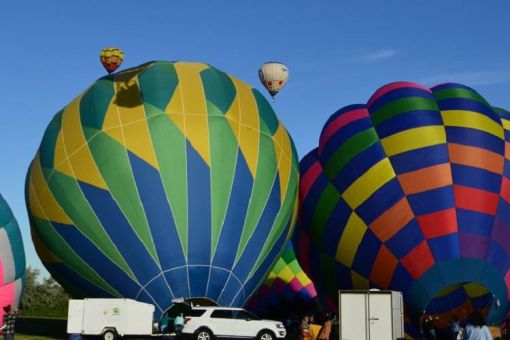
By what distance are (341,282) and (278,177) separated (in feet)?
11.4

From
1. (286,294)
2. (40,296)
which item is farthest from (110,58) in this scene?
(40,296)

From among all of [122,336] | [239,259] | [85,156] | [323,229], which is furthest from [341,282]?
[85,156]

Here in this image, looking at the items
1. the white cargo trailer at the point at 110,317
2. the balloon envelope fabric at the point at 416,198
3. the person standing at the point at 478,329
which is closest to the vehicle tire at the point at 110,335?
the white cargo trailer at the point at 110,317

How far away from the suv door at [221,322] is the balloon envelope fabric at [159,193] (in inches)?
25.9

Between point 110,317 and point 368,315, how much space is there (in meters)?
6.57

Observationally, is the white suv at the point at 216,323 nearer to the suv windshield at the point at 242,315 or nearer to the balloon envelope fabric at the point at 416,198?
the suv windshield at the point at 242,315

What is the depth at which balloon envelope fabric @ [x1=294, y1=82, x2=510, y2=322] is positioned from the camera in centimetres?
1912

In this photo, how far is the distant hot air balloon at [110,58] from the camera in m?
22.2

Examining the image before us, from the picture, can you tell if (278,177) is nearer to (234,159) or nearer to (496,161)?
(234,159)

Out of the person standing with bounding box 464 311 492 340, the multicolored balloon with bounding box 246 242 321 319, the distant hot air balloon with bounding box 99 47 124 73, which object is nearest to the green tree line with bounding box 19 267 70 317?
the multicolored balloon with bounding box 246 242 321 319

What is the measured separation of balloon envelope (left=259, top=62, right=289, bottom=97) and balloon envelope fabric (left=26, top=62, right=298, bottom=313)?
7.71 m

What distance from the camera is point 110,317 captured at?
18938mm

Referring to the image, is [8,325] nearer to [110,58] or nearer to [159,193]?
[159,193]

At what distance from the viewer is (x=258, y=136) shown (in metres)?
20.7
